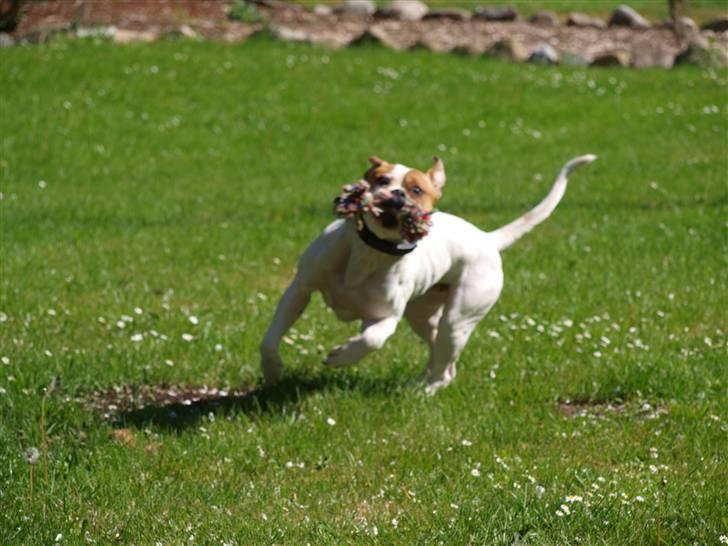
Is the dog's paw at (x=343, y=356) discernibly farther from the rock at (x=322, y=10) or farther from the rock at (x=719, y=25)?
the rock at (x=719, y=25)

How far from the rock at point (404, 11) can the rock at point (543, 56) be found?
399 cm

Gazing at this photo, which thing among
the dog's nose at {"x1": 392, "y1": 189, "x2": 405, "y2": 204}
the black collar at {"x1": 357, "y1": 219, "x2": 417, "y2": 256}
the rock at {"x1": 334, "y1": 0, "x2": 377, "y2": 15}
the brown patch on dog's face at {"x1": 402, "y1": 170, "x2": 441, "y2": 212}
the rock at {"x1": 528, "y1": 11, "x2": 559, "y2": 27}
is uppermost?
the dog's nose at {"x1": 392, "y1": 189, "x2": 405, "y2": 204}

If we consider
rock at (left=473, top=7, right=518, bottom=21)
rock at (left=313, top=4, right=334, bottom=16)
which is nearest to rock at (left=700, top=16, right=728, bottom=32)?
rock at (left=473, top=7, right=518, bottom=21)

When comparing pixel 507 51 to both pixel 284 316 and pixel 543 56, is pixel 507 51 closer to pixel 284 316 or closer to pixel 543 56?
pixel 543 56

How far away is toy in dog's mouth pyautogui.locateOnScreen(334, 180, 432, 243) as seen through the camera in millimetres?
5500

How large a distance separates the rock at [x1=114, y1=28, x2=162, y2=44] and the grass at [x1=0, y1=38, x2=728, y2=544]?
920 millimetres

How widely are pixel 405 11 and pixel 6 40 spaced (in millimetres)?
7753

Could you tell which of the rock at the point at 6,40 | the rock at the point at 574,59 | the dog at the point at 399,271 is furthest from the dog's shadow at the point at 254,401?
the rock at the point at 574,59

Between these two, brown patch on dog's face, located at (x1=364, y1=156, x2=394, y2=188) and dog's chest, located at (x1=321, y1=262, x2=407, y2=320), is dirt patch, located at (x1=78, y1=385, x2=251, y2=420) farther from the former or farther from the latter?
brown patch on dog's face, located at (x1=364, y1=156, x2=394, y2=188)

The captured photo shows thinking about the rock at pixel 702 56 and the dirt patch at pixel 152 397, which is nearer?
the dirt patch at pixel 152 397

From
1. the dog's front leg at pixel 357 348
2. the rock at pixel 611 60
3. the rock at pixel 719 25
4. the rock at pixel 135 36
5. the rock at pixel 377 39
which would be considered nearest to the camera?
the dog's front leg at pixel 357 348

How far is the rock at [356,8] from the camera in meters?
23.6

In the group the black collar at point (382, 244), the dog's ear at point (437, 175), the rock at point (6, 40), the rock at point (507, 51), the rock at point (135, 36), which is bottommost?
the rock at point (507, 51)

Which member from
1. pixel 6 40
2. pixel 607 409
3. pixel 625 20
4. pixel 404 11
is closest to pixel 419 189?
pixel 607 409
